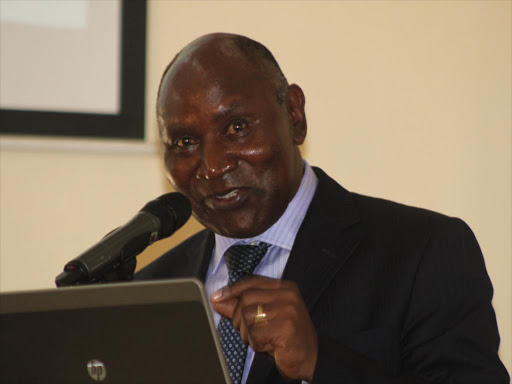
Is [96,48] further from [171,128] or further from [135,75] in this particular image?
[171,128]

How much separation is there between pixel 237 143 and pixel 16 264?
3.33 ft

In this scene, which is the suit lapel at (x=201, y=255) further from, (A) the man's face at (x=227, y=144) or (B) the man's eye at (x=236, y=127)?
(B) the man's eye at (x=236, y=127)

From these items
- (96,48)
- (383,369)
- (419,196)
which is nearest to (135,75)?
(96,48)

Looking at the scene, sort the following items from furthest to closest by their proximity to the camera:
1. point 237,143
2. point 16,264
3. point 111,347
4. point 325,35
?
1. point 325,35
2. point 16,264
3. point 237,143
4. point 111,347

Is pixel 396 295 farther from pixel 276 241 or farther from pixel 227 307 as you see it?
pixel 227 307

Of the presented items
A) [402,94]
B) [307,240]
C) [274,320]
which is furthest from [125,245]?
[402,94]

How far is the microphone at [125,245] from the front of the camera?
1.32 metres

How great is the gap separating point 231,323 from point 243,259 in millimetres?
170

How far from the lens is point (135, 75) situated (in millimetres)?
2666

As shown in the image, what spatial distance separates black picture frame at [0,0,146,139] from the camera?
263 centimetres

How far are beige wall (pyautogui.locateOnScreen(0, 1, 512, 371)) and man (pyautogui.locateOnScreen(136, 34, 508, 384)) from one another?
0.65 metres

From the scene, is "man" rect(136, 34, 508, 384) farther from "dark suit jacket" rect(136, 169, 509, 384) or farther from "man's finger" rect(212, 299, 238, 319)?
"man's finger" rect(212, 299, 238, 319)

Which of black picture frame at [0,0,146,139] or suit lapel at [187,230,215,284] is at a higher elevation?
black picture frame at [0,0,146,139]

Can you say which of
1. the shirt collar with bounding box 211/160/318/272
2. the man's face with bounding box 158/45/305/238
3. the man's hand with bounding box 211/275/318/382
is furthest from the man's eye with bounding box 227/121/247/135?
the man's hand with bounding box 211/275/318/382
